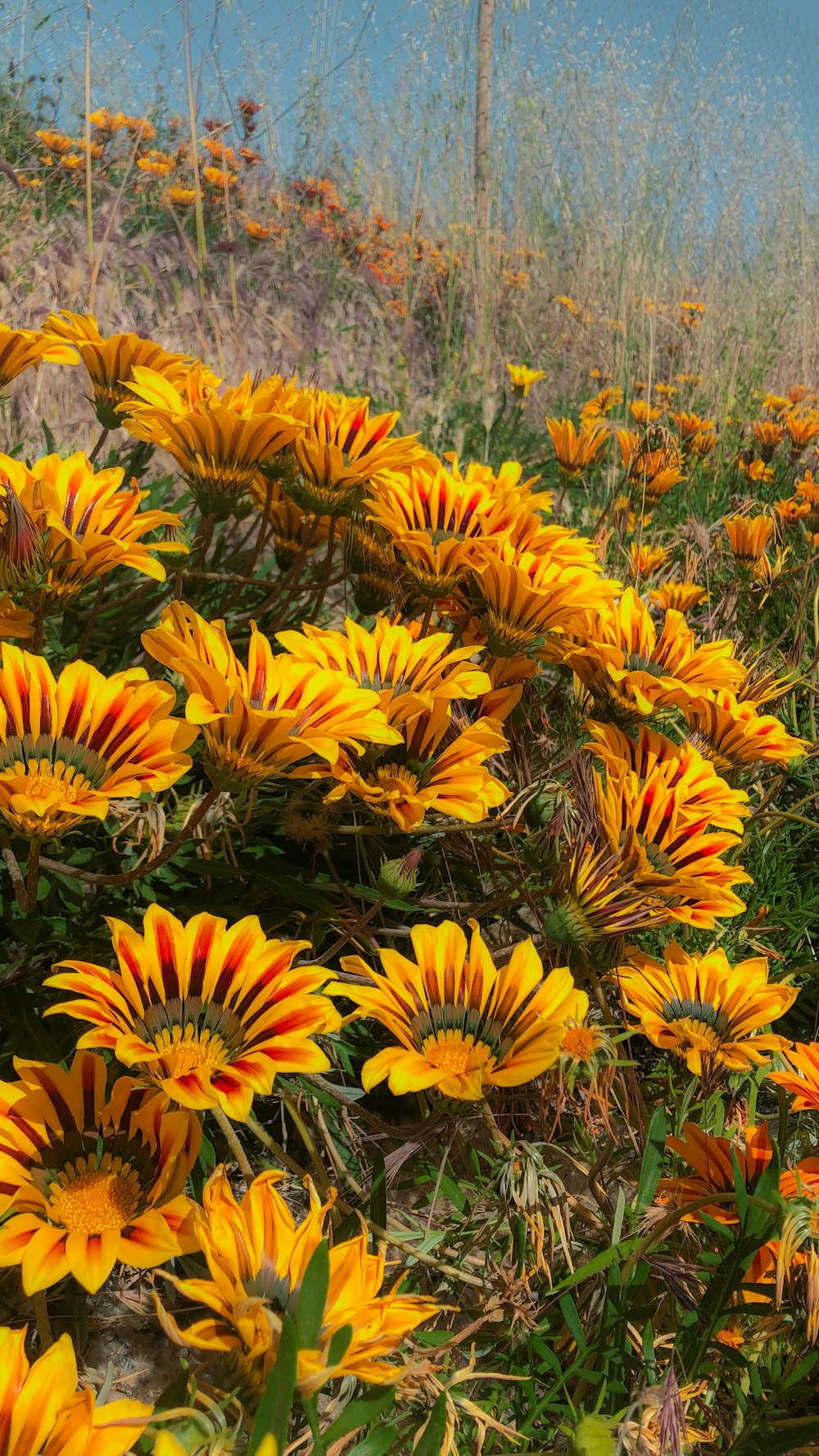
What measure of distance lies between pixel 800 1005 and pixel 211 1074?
121 centimetres

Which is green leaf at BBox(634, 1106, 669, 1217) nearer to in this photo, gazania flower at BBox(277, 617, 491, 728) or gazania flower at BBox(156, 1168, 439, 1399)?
gazania flower at BBox(156, 1168, 439, 1399)

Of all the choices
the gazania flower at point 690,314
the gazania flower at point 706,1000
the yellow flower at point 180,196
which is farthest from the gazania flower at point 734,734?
the gazania flower at point 690,314

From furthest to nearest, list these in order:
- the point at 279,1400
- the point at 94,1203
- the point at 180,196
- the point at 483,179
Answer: the point at 180,196
the point at 483,179
the point at 94,1203
the point at 279,1400

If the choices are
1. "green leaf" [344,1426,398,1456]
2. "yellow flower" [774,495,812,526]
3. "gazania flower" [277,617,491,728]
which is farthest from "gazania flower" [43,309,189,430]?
"yellow flower" [774,495,812,526]

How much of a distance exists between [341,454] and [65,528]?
38 cm

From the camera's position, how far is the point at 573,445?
2322mm

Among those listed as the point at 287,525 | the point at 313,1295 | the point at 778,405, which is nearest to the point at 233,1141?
the point at 313,1295

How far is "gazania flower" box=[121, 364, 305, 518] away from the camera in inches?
46.5

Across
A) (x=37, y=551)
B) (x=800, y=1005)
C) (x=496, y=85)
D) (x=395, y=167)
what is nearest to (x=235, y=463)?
(x=37, y=551)

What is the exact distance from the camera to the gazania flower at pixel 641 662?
47.9 inches

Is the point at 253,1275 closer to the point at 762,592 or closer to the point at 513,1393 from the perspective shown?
the point at 513,1393

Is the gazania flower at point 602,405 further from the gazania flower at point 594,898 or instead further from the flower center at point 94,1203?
the flower center at point 94,1203

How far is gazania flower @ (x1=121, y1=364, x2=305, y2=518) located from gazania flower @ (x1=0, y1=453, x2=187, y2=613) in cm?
8

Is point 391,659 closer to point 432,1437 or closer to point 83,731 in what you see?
point 83,731
